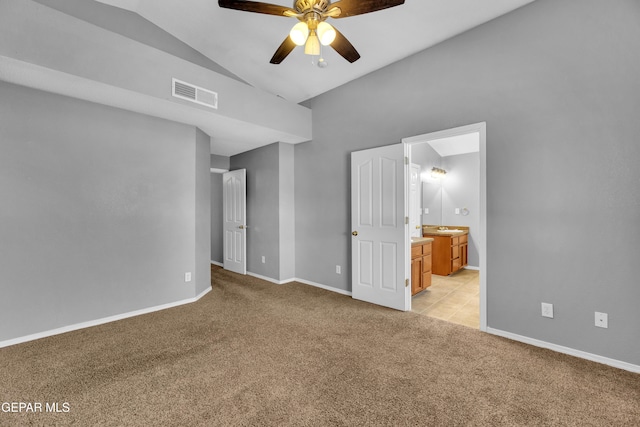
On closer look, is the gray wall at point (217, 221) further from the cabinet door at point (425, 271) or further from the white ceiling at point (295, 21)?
the cabinet door at point (425, 271)

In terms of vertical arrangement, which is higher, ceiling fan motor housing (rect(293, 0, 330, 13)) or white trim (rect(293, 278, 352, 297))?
ceiling fan motor housing (rect(293, 0, 330, 13))

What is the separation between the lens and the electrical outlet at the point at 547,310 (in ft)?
7.85

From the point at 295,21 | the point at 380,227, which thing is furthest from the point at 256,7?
the point at 380,227

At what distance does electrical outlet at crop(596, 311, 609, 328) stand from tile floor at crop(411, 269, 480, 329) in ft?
3.11

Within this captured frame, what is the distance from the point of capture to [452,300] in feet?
12.3

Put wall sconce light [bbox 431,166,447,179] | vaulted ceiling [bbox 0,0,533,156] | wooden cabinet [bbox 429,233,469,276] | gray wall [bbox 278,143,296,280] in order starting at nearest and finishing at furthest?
1. vaulted ceiling [bbox 0,0,533,156]
2. gray wall [bbox 278,143,296,280]
3. wooden cabinet [bbox 429,233,469,276]
4. wall sconce light [bbox 431,166,447,179]

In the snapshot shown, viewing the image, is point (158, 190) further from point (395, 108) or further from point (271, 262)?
point (395, 108)

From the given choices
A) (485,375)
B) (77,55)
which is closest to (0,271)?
(77,55)

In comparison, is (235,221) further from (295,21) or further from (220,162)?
(295,21)

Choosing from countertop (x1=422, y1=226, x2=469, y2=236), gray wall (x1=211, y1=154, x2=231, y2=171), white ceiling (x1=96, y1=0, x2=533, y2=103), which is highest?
white ceiling (x1=96, y1=0, x2=533, y2=103)

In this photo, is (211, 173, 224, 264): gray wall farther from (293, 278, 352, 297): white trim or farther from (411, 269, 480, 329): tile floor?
(411, 269, 480, 329): tile floor

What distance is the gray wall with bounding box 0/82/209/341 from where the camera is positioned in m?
2.54

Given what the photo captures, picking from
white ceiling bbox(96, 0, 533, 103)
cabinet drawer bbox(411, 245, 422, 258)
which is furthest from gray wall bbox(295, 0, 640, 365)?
cabinet drawer bbox(411, 245, 422, 258)

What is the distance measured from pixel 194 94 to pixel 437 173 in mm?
4961
